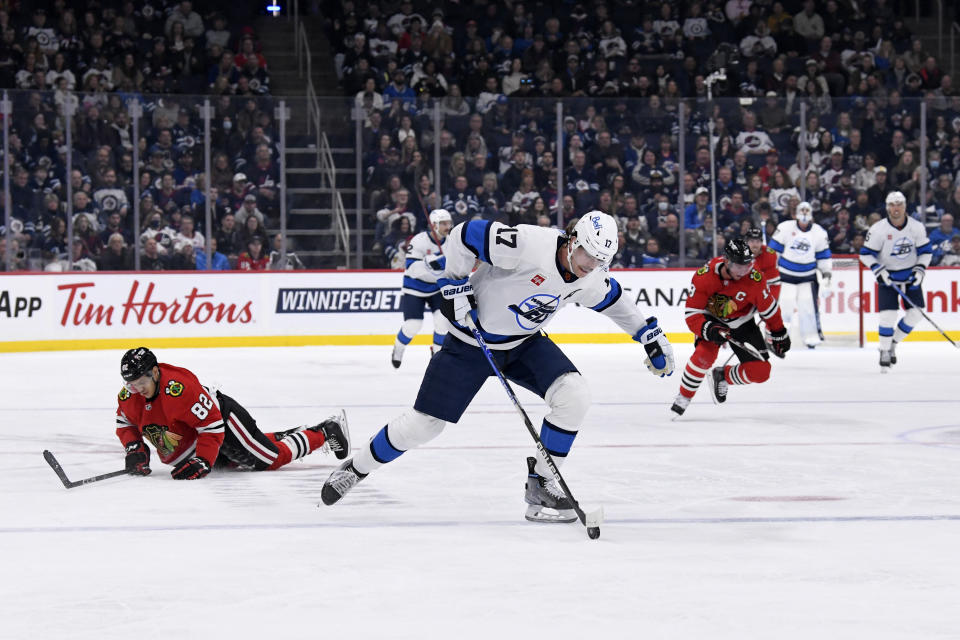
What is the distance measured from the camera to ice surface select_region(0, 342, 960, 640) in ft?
11.1

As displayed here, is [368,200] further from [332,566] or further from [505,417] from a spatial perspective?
[332,566]

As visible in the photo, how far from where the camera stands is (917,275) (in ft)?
35.7

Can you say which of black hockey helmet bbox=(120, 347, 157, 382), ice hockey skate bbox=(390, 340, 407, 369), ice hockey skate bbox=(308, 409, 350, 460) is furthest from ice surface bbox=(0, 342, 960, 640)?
ice hockey skate bbox=(390, 340, 407, 369)

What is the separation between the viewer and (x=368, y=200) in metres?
13.2

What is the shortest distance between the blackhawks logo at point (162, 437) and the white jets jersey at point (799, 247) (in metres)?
8.42

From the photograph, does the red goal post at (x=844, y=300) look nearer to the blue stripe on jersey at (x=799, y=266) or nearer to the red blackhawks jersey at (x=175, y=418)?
the blue stripe on jersey at (x=799, y=266)

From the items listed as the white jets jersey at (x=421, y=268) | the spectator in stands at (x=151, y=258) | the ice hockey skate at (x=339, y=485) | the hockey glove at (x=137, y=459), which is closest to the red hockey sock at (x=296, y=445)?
the hockey glove at (x=137, y=459)

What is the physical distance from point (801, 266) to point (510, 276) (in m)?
8.68

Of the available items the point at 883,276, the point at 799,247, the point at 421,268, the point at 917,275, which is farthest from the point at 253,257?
the point at 917,275

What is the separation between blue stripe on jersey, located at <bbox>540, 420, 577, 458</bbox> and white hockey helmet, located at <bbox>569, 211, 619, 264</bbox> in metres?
0.66

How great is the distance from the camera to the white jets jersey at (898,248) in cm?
1075

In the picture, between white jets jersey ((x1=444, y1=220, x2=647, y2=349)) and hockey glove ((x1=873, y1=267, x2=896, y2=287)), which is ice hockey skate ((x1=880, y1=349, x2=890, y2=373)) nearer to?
hockey glove ((x1=873, y1=267, x2=896, y2=287))

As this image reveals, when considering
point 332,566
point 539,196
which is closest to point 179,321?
point 539,196

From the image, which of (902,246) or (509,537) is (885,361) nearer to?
(902,246)
